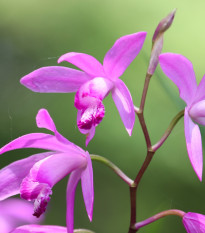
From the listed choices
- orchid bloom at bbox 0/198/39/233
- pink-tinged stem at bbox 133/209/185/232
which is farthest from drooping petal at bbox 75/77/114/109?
orchid bloom at bbox 0/198/39/233

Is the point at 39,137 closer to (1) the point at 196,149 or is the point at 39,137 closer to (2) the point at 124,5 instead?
(1) the point at 196,149

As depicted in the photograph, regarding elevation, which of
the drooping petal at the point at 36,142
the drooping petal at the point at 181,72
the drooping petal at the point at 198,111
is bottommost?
the drooping petal at the point at 36,142

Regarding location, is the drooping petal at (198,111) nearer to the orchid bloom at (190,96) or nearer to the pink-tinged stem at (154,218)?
the orchid bloom at (190,96)

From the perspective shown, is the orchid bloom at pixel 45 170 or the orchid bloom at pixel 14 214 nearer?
the orchid bloom at pixel 45 170

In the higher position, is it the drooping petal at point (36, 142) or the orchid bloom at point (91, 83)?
the orchid bloom at point (91, 83)

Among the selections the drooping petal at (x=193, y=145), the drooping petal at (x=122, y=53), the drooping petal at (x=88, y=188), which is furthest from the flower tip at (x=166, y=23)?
the drooping petal at (x=88, y=188)

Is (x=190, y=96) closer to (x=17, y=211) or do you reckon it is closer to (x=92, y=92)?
(x=92, y=92)
